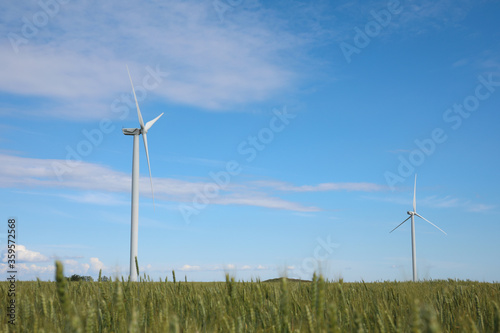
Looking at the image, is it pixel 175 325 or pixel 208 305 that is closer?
pixel 175 325

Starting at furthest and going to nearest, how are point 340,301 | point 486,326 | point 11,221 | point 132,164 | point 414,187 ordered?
point 414,187 < point 132,164 < point 11,221 < point 340,301 < point 486,326

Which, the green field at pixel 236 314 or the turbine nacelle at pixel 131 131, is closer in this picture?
the green field at pixel 236 314

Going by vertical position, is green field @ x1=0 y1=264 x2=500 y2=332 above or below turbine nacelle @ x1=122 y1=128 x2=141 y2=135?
below

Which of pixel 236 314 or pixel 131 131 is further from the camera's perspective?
pixel 131 131

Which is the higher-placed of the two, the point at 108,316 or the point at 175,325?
the point at 175,325

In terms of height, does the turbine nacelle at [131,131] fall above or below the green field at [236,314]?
above

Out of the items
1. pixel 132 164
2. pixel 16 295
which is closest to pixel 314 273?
pixel 16 295

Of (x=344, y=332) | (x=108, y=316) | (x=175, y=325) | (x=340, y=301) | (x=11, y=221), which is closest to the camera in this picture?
(x=175, y=325)

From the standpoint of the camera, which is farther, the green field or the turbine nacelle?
the turbine nacelle

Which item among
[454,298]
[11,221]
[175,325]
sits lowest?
[454,298]

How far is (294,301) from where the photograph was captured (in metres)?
6.20

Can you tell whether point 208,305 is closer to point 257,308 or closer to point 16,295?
point 257,308

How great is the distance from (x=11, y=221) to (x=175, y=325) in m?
6.68

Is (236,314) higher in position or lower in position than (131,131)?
lower
